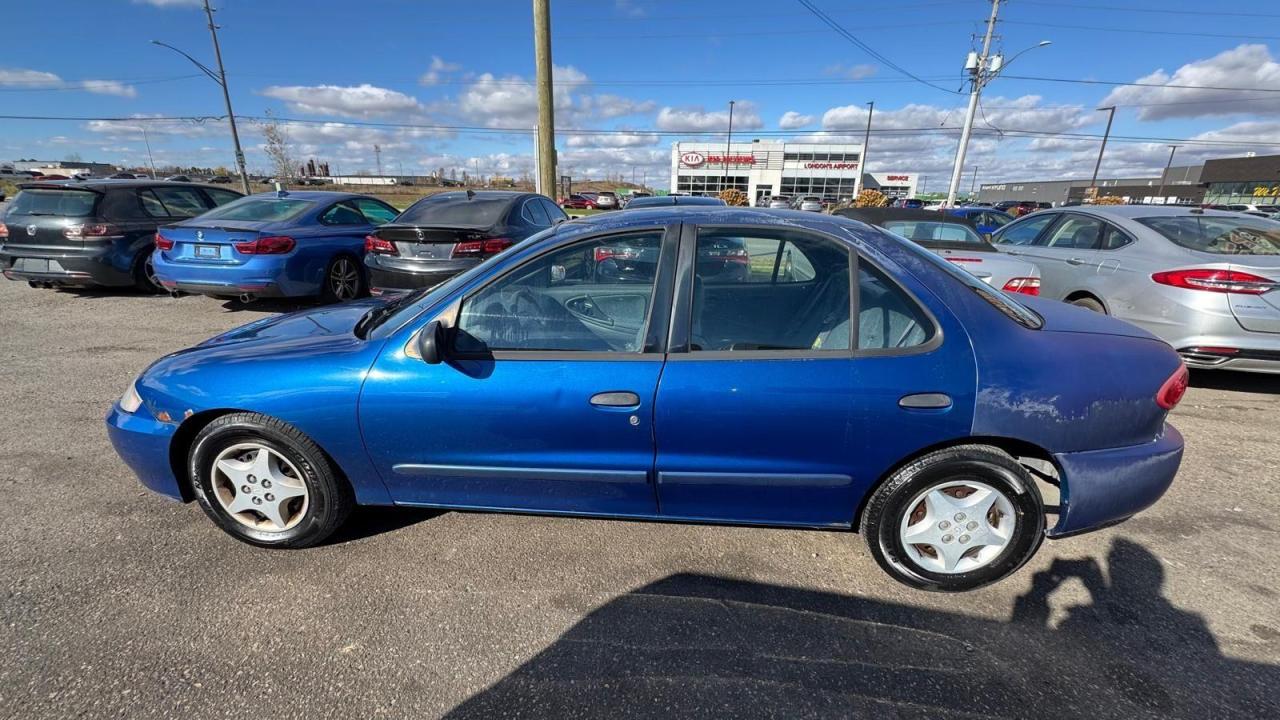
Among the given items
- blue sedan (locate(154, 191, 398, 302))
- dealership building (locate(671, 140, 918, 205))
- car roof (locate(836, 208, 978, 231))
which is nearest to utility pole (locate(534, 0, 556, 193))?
blue sedan (locate(154, 191, 398, 302))

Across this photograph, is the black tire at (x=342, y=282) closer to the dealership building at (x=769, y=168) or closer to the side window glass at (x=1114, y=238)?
the side window glass at (x=1114, y=238)

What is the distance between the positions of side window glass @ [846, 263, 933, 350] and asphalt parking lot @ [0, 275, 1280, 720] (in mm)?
1021

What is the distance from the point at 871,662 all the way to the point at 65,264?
379 inches

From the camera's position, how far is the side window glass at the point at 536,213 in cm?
661

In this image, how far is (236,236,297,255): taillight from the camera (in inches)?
232

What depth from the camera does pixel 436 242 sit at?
556cm

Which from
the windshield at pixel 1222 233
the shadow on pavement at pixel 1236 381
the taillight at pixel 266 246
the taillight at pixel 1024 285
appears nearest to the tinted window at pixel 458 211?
the taillight at pixel 266 246

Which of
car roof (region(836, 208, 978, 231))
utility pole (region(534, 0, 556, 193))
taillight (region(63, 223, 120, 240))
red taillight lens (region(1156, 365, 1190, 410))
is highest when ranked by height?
utility pole (region(534, 0, 556, 193))

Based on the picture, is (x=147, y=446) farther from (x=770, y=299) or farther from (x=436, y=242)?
(x=436, y=242)

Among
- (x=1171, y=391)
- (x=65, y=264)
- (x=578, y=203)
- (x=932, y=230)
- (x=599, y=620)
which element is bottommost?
(x=599, y=620)

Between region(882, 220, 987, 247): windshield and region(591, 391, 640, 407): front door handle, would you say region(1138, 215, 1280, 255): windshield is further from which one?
region(591, 391, 640, 407): front door handle

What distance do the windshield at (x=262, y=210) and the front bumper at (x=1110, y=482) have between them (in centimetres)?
746

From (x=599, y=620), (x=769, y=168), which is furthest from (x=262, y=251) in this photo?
(x=769, y=168)

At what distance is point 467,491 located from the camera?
2359 mm
